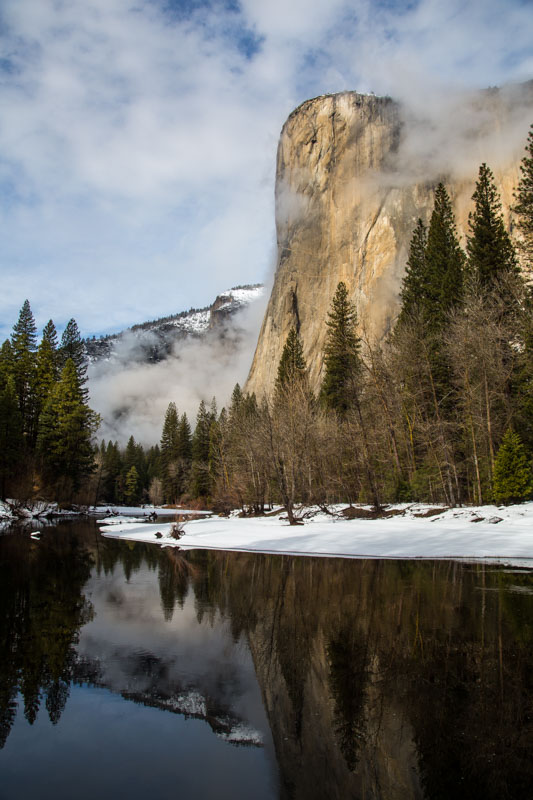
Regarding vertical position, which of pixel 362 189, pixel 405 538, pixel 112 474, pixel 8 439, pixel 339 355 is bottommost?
pixel 405 538

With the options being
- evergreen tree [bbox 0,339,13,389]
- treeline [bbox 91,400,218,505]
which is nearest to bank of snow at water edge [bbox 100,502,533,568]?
evergreen tree [bbox 0,339,13,389]

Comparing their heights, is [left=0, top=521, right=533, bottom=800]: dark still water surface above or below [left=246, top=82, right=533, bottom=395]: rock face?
below

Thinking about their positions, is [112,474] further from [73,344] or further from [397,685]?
[397,685]

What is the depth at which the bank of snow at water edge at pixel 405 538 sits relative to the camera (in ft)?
46.1

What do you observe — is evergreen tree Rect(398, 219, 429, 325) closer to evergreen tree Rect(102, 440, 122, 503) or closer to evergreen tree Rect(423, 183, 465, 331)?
evergreen tree Rect(423, 183, 465, 331)

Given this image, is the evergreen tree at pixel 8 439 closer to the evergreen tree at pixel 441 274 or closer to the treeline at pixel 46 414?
the treeline at pixel 46 414

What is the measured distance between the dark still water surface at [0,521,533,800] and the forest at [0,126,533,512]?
1574cm

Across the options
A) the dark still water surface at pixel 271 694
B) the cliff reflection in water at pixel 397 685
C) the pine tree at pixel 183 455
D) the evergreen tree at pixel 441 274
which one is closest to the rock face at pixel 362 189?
the pine tree at pixel 183 455

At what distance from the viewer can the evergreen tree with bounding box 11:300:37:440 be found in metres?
47.8

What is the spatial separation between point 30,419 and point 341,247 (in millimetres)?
52852

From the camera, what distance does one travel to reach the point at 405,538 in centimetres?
1684

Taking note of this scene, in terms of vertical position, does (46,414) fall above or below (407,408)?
above

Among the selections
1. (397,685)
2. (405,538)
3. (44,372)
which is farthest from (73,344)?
(397,685)

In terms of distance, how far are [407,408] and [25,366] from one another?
36824mm
